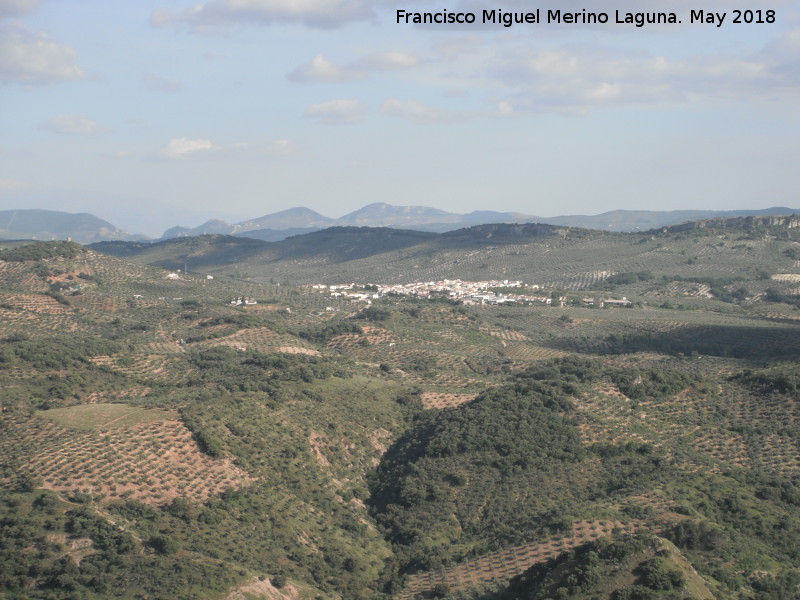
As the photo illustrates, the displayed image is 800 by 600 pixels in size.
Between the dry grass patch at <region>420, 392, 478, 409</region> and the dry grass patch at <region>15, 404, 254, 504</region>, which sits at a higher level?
the dry grass patch at <region>15, 404, 254, 504</region>

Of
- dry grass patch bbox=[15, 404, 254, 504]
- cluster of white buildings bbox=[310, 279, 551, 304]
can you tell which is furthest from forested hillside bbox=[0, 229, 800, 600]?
cluster of white buildings bbox=[310, 279, 551, 304]

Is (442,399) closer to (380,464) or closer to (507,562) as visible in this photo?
(380,464)

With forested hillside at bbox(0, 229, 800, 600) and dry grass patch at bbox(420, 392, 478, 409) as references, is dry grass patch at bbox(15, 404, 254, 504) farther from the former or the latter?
dry grass patch at bbox(420, 392, 478, 409)

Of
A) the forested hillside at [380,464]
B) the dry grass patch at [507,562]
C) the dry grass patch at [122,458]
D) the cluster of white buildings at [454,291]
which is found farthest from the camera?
the cluster of white buildings at [454,291]

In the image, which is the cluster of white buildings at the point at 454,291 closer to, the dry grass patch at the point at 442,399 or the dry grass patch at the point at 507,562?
the dry grass patch at the point at 442,399

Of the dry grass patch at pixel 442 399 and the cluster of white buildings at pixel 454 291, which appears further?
the cluster of white buildings at pixel 454 291

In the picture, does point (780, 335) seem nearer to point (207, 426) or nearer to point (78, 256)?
point (207, 426)

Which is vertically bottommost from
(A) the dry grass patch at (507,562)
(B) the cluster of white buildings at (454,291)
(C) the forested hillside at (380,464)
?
(A) the dry grass patch at (507,562)

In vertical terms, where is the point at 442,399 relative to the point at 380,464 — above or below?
above

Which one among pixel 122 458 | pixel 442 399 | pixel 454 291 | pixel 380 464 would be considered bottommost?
pixel 380 464

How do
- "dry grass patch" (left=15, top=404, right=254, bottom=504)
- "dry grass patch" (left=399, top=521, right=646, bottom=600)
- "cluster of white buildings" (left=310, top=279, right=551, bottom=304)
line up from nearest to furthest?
"dry grass patch" (left=399, top=521, right=646, bottom=600) < "dry grass patch" (left=15, top=404, right=254, bottom=504) < "cluster of white buildings" (left=310, top=279, right=551, bottom=304)

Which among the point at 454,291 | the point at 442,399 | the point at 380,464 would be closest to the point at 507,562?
the point at 380,464

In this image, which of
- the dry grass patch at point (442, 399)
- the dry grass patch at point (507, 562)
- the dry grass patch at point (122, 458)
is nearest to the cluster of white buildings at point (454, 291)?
the dry grass patch at point (442, 399)
